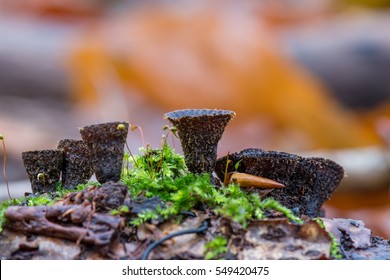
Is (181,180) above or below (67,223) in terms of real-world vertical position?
above

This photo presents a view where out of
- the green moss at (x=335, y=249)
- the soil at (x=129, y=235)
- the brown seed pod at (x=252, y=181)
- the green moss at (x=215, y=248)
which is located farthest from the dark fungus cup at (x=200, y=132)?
the green moss at (x=335, y=249)

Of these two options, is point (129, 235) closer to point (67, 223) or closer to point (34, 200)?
point (67, 223)

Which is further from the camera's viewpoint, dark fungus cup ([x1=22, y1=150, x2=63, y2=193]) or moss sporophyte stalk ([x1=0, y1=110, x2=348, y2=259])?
dark fungus cup ([x1=22, y1=150, x2=63, y2=193])

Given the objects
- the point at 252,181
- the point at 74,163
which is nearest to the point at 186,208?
the point at 252,181

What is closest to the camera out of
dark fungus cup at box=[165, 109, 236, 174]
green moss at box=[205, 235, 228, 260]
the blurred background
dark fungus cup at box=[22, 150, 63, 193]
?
green moss at box=[205, 235, 228, 260]

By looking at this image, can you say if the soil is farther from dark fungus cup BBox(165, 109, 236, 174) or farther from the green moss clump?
dark fungus cup BBox(165, 109, 236, 174)

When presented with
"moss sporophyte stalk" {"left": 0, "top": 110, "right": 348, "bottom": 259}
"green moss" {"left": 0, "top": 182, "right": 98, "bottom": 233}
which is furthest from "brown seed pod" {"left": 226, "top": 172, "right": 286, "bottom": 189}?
"green moss" {"left": 0, "top": 182, "right": 98, "bottom": 233}

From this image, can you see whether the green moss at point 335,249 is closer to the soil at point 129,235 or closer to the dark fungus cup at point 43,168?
the soil at point 129,235

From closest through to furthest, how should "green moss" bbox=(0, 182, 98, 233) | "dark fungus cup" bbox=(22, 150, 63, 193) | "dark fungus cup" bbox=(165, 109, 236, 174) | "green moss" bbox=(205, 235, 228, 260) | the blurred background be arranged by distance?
"green moss" bbox=(205, 235, 228, 260) → "green moss" bbox=(0, 182, 98, 233) → "dark fungus cup" bbox=(165, 109, 236, 174) → "dark fungus cup" bbox=(22, 150, 63, 193) → the blurred background
